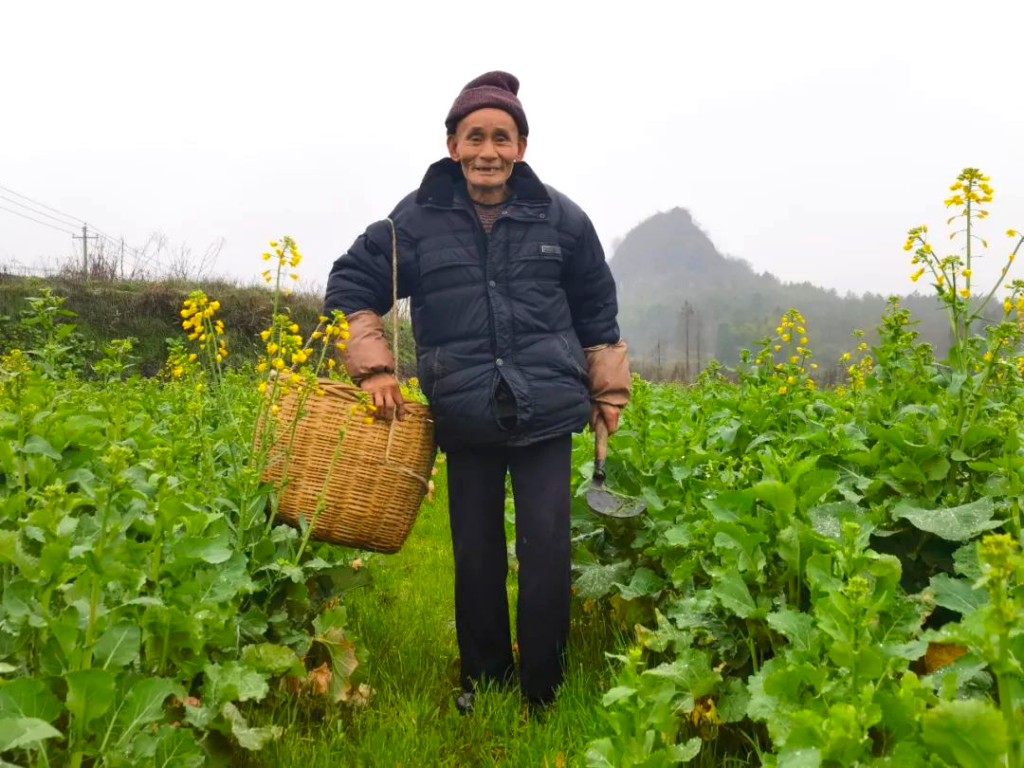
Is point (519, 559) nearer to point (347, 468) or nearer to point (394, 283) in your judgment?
point (347, 468)

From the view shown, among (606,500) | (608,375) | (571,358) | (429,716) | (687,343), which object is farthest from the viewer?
(687,343)

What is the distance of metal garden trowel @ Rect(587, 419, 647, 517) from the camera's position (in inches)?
123

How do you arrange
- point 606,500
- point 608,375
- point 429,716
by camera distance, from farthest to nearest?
point 606,500
point 608,375
point 429,716

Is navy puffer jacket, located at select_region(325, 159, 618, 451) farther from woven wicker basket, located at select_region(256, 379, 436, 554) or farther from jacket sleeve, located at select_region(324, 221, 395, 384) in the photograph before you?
woven wicker basket, located at select_region(256, 379, 436, 554)

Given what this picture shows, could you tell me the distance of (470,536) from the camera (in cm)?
289

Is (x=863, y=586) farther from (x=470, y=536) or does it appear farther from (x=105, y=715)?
(x=470, y=536)

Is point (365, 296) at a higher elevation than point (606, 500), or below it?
higher

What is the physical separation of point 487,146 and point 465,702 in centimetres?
196

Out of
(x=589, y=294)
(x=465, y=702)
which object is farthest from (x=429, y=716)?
(x=589, y=294)

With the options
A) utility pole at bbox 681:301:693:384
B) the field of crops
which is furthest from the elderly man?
utility pole at bbox 681:301:693:384

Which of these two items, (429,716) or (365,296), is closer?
(429,716)

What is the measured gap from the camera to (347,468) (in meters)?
2.73

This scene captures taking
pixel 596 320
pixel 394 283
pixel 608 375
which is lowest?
pixel 608 375

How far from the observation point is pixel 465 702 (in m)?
2.82
